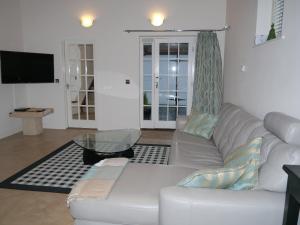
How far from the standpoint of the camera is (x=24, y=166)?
134 inches

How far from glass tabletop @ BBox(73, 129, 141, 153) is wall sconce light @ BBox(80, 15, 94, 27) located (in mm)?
2374

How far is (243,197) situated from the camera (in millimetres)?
1441

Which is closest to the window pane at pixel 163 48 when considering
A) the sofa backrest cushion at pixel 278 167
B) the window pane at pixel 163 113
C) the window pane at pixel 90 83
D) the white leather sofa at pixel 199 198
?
the window pane at pixel 163 113

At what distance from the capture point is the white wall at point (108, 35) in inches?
196

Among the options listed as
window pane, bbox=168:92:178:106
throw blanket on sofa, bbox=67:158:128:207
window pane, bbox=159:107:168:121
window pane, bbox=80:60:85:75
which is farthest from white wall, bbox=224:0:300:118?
window pane, bbox=80:60:85:75

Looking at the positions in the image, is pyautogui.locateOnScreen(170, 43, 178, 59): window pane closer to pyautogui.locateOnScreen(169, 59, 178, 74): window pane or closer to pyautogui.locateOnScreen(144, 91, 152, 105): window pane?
pyautogui.locateOnScreen(169, 59, 178, 74): window pane

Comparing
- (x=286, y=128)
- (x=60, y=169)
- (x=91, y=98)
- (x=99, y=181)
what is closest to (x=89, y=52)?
(x=91, y=98)

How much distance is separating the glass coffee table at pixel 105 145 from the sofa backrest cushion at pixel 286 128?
6.14ft

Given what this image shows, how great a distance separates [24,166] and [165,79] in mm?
3100

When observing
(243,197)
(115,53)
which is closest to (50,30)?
(115,53)

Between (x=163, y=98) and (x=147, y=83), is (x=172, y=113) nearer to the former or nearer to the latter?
(x=163, y=98)

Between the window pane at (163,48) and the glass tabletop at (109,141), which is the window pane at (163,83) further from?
the glass tabletop at (109,141)

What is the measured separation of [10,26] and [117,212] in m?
4.68

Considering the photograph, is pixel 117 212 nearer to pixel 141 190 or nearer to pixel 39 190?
pixel 141 190
